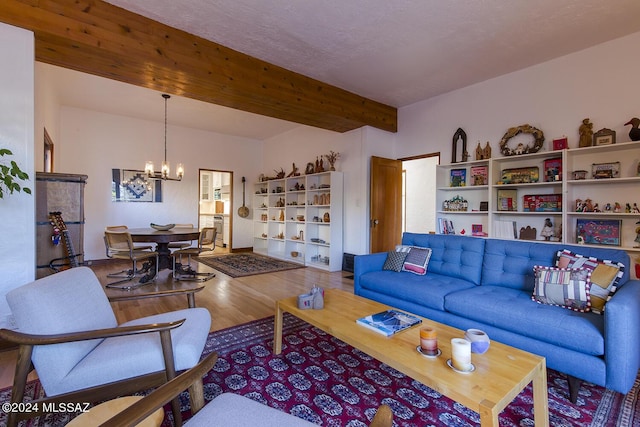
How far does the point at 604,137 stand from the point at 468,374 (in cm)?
341

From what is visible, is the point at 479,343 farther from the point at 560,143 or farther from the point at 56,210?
the point at 56,210

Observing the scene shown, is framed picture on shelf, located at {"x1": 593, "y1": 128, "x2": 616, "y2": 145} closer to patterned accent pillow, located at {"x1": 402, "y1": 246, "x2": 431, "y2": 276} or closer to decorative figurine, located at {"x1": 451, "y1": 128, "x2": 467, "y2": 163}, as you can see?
decorative figurine, located at {"x1": 451, "y1": 128, "x2": 467, "y2": 163}

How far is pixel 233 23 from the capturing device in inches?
114

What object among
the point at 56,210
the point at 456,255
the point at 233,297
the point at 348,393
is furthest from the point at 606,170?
the point at 56,210

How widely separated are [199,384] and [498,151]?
440cm

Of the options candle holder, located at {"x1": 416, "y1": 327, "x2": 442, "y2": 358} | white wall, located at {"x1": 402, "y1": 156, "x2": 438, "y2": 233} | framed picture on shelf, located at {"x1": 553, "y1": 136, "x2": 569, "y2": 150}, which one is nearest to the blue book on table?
candle holder, located at {"x1": 416, "y1": 327, "x2": 442, "y2": 358}

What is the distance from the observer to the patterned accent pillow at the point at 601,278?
1.94m

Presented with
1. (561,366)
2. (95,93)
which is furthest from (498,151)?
(95,93)

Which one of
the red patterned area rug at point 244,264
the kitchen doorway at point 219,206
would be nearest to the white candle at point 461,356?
the red patterned area rug at point 244,264

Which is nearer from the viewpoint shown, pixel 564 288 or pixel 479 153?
pixel 564 288

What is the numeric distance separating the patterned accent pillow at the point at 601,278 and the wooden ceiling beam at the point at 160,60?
3.42 metres

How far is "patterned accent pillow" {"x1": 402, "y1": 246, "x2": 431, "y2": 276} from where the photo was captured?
3080mm

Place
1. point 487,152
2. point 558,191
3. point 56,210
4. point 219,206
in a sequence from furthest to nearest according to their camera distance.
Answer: point 219,206 → point 487,152 → point 558,191 → point 56,210

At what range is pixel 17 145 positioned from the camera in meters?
2.35
